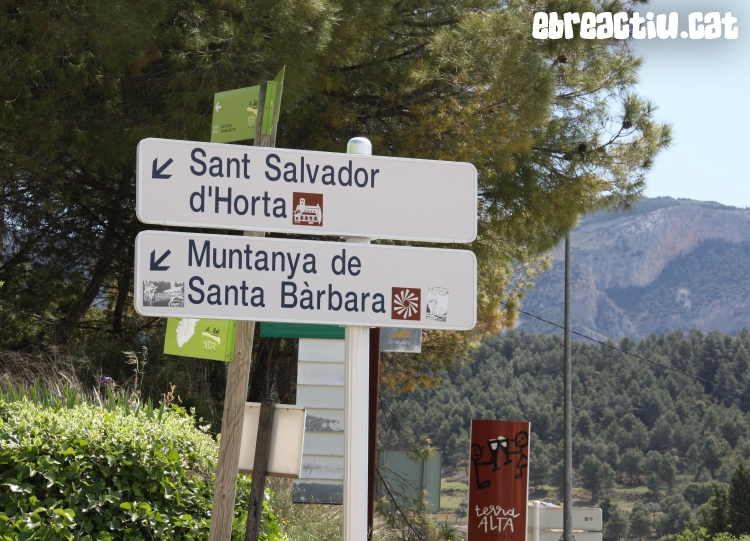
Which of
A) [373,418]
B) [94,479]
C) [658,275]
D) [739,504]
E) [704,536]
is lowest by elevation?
[704,536]

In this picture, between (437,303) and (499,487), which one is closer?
(437,303)

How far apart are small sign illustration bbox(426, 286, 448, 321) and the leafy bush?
348 cm

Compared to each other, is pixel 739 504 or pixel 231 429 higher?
pixel 231 429

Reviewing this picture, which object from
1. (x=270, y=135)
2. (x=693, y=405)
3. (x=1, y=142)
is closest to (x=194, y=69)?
(x=1, y=142)

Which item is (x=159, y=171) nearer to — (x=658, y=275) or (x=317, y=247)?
(x=317, y=247)

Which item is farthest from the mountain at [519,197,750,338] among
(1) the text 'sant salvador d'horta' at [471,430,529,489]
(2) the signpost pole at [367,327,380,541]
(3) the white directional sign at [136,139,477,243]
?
(3) the white directional sign at [136,139,477,243]

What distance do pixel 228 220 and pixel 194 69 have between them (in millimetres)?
5589

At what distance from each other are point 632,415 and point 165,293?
7494 cm

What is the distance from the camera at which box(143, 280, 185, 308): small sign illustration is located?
2727 millimetres

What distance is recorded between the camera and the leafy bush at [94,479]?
5.37 meters

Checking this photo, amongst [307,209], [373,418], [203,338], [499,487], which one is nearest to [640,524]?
[373,418]

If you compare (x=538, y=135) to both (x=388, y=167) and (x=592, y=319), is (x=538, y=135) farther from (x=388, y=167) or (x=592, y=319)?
(x=592, y=319)

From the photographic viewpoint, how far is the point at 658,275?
458 feet

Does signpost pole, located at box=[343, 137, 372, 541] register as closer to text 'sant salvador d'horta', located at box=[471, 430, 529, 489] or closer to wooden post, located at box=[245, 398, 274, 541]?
wooden post, located at box=[245, 398, 274, 541]
